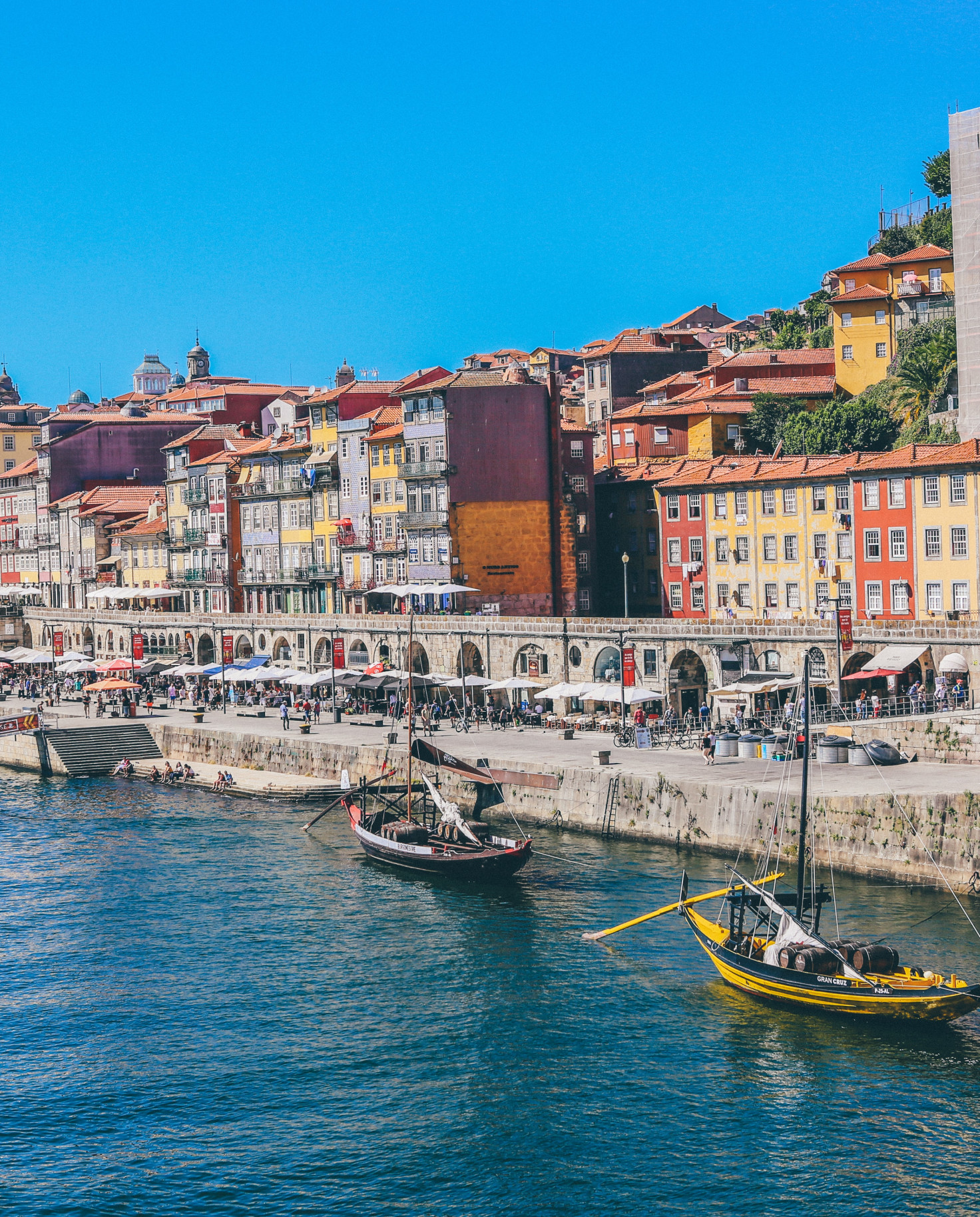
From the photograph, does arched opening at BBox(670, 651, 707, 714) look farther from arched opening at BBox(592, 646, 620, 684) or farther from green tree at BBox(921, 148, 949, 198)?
green tree at BBox(921, 148, 949, 198)

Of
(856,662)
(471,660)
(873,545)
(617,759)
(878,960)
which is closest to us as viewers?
(878,960)

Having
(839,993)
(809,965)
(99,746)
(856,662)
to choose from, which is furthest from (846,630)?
(99,746)

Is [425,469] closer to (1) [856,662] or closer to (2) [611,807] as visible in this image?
(1) [856,662]

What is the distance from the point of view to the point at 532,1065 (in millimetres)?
35562

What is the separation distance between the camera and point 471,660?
85188mm

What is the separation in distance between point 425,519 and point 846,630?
1483 inches

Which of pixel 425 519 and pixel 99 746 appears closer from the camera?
pixel 99 746

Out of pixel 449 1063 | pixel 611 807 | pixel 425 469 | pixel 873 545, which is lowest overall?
pixel 449 1063

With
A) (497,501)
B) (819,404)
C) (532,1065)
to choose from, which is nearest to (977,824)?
(532,1065)

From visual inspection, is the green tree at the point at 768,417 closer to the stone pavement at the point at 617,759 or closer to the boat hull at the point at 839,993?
the stone pavement at the point at 617,759

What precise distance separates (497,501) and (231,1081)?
63383 millimetres

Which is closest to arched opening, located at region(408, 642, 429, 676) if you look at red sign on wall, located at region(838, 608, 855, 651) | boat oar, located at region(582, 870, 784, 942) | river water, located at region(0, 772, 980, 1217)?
red sign on wall, located at region(838, 608, 855, 651)

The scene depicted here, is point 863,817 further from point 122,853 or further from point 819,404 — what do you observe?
point 819,404

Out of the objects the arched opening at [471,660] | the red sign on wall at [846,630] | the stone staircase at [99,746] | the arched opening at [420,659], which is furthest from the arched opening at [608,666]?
the stone staircase at [99,746]
